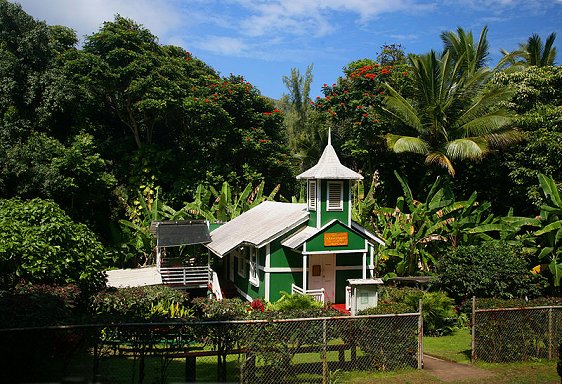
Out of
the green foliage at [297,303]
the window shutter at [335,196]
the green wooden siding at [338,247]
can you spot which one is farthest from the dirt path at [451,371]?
the window shutter at [335,196]

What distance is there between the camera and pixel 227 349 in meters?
9.84

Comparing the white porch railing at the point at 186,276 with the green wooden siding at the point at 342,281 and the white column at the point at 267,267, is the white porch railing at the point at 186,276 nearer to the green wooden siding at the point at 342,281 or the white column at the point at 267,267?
the white column at the point at 267,267

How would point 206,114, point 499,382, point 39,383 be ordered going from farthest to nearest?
point 206,114 → point 499,382 → point 39,383

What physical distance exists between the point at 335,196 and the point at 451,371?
9365 millimetres

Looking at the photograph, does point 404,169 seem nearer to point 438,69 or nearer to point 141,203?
point 438,69

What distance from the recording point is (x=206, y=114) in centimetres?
3178

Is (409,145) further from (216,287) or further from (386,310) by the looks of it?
(386,310)

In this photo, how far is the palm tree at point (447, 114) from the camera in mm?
24328

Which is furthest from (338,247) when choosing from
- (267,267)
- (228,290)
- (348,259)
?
(228,290)

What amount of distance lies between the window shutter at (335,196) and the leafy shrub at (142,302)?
6627 millimetres

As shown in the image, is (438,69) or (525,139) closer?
(525,139)

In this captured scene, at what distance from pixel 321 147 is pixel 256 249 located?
Answer: 61.4ft

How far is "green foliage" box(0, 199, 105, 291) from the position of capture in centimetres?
1370

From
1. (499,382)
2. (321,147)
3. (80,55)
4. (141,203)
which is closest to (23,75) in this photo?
(80,55)
